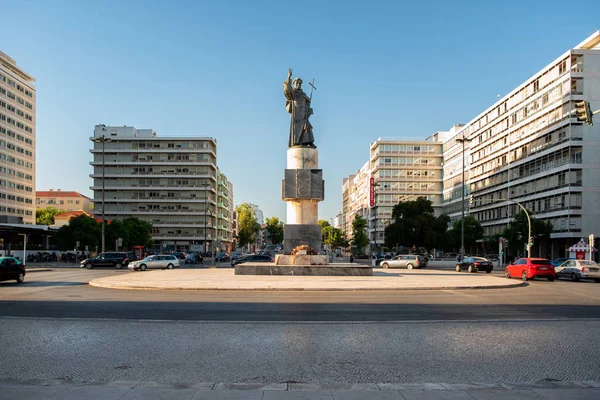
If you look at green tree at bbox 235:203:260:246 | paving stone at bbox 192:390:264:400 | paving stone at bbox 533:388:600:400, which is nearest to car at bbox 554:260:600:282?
paving stone at bbox 533:388:600:400

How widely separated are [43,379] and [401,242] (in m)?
70.3

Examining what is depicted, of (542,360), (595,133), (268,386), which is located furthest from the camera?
(595,133)

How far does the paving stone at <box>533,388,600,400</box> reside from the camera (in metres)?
6.53

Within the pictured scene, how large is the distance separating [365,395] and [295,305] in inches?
408

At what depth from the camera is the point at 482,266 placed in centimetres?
4681

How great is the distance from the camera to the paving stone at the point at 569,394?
6.53 m

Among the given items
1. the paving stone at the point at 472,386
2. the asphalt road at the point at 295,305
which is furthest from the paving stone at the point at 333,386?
the asphalt road at the point at 295,305

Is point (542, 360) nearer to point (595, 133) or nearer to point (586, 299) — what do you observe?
point (586, 299)

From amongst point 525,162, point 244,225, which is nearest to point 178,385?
point 525,162

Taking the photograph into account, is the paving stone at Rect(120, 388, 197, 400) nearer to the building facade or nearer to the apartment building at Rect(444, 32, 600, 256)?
the building facade

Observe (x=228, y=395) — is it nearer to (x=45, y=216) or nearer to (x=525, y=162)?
(x=525, y=162)

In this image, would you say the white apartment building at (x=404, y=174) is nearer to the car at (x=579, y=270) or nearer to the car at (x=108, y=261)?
the car at (x=108, y=261)

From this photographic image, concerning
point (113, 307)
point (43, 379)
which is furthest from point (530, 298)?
point (43, 379)

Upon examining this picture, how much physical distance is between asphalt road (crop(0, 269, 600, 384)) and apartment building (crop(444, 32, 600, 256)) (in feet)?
150
